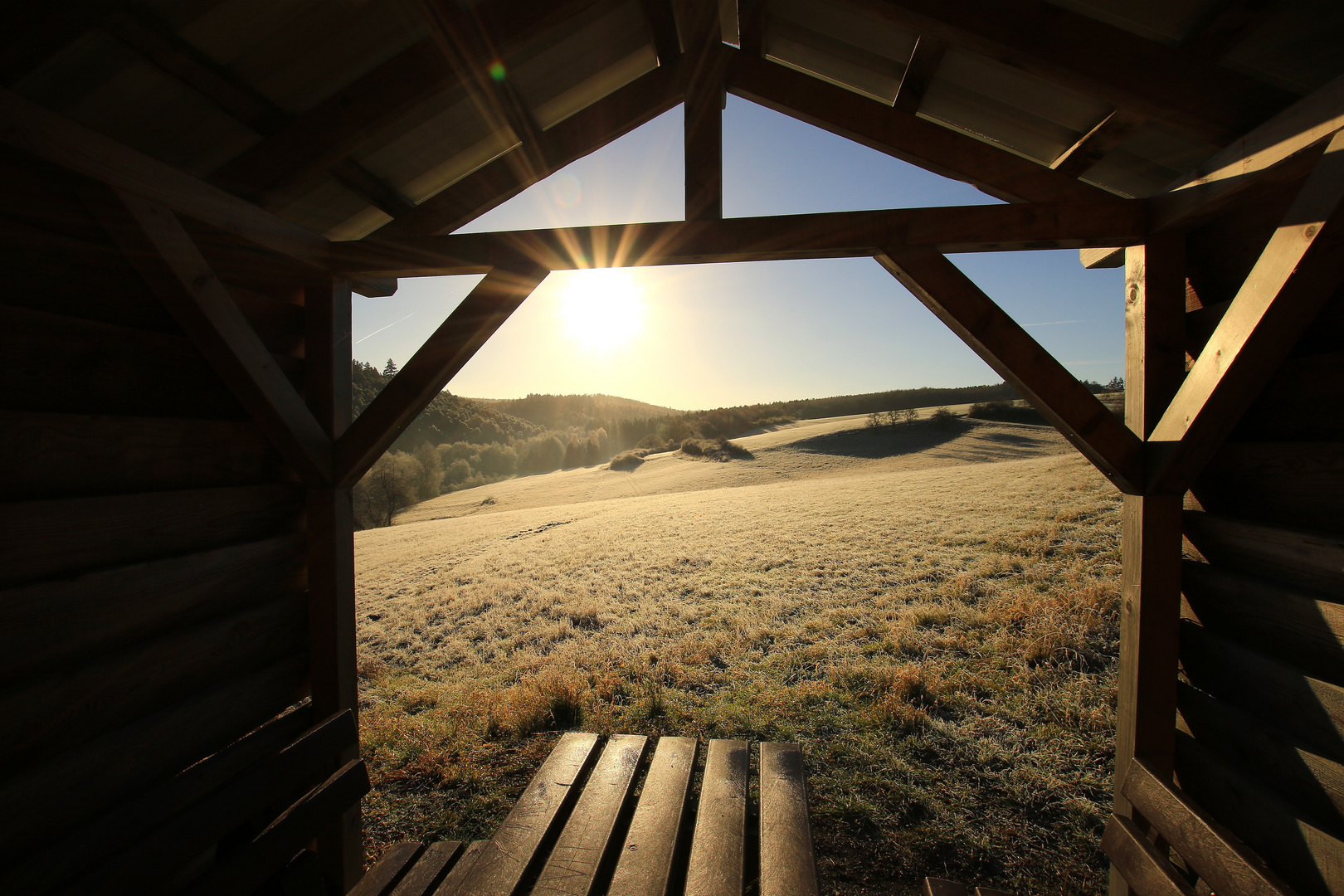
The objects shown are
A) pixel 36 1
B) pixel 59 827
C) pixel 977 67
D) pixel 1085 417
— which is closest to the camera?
pixel 36 1

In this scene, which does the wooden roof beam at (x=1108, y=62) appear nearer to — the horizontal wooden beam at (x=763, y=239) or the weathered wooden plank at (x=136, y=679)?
the horizontal wooden beam at (x=763, y=239)

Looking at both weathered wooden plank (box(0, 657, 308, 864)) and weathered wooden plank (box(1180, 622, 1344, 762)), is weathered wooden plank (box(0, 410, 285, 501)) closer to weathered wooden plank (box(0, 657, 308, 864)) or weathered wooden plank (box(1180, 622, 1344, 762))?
weathered wooden plank (box(0, 657, 308, 864))

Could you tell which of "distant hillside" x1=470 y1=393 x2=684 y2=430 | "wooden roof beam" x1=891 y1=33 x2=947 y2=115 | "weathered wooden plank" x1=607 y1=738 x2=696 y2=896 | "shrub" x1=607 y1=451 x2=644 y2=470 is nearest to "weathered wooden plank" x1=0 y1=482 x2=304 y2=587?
"weathered wooden plank" x1=607 y1=738 x2=696 y2=896

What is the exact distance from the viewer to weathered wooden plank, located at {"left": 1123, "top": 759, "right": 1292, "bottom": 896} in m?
1.49

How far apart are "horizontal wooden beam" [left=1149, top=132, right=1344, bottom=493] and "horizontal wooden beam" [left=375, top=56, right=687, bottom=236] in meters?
3.10

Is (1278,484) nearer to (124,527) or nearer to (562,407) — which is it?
(124,527)

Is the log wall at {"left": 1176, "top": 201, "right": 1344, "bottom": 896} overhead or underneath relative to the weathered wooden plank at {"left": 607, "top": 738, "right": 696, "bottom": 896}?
overhead

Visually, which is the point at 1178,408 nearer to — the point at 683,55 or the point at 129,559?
the point at 683,55

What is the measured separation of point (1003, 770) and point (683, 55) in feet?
17.3

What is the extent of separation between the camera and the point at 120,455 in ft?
6.97

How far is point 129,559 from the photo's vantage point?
2.10 meters

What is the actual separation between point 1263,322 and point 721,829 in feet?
9.72

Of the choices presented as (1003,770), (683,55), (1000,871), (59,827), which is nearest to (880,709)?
(1003,770)

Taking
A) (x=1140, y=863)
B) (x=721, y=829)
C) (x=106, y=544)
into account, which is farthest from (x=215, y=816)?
(x=1140, y=863)
